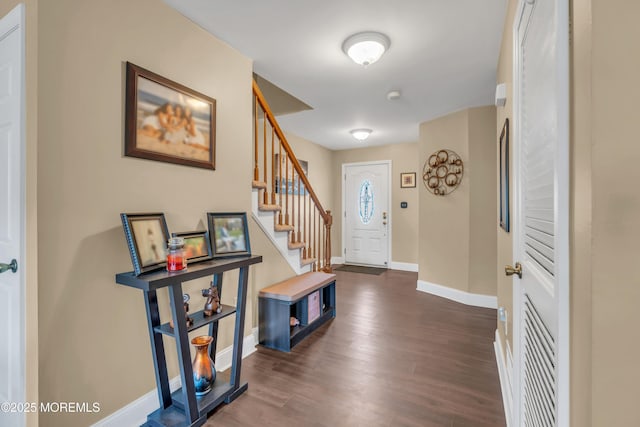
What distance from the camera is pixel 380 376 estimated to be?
2139 mm

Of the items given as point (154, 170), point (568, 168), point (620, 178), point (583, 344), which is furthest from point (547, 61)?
point (154, 170)

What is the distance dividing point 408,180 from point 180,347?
16.5 ft

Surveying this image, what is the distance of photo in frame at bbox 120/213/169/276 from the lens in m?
1.48

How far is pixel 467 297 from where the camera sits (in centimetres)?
377

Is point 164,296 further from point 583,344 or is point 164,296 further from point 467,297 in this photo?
point 467,297

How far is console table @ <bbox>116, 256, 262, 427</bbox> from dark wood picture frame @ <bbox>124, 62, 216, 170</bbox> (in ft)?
2.32

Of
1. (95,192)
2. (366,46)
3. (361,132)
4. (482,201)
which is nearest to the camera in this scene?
(95,192)

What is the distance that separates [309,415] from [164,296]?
1.13 m

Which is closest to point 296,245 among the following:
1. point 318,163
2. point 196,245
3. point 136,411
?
point 196,245

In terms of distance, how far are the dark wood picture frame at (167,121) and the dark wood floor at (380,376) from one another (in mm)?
1594

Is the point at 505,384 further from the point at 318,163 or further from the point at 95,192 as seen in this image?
the point at 318,163

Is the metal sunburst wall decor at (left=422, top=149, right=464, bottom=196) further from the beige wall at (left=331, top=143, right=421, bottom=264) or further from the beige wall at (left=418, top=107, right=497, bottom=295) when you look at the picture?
the beige wall at (left=331, top=143, right=421, bottom=264)

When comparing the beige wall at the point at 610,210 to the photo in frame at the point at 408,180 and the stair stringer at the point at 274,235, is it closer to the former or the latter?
the stair stringer at the point at 274,235

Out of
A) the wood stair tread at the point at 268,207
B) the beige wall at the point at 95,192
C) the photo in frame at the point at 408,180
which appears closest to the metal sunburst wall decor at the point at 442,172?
the photo in frame at the point at 408,180
